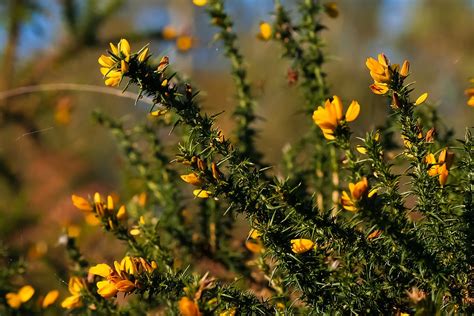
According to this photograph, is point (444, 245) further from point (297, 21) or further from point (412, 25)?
point (412, 25)

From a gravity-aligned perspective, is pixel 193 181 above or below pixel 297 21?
below

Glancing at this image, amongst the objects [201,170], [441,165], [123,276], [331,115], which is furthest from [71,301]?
[441,165]

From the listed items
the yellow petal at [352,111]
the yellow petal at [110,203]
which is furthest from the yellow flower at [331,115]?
the yellow petal at [110,203]

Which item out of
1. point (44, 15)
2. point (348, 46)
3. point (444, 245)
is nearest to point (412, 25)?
point (348, 46)

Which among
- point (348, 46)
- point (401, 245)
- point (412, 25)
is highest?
point (412, 25)

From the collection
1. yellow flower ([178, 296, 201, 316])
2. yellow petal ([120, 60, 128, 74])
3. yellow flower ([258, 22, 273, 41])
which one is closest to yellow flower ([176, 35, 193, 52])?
yellow flower ([258, 22, 273, 41])

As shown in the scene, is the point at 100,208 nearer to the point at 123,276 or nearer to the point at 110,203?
the point at 110,203
